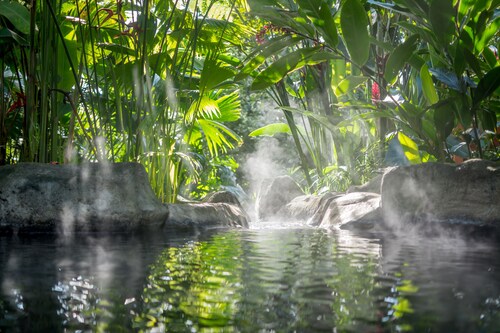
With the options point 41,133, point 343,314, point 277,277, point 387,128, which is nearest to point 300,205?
point 387,128

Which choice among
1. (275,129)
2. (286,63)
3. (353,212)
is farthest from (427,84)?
(275,129)

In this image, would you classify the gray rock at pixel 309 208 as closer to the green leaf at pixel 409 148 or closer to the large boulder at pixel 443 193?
the green leaf at pixel 409 148

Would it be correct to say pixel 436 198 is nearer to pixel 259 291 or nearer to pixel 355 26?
pixel 355 26

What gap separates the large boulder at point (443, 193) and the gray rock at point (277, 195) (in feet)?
12.1

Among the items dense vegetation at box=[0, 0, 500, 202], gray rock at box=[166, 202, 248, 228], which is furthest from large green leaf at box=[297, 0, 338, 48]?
gray rock at box=[166, 202, 248, 228]

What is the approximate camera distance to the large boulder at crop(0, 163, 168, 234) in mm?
3465

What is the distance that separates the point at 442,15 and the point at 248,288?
7.65 feet

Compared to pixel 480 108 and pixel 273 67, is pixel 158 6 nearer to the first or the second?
pixel 273 67

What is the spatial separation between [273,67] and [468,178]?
51.3 inches

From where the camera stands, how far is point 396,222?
393 cm

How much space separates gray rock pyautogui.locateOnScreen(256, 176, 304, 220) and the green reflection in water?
509cm

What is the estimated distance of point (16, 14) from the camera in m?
3.58

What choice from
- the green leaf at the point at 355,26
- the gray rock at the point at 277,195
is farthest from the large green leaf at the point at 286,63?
the gray rock at the point at 277,195

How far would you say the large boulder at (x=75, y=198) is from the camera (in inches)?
136
